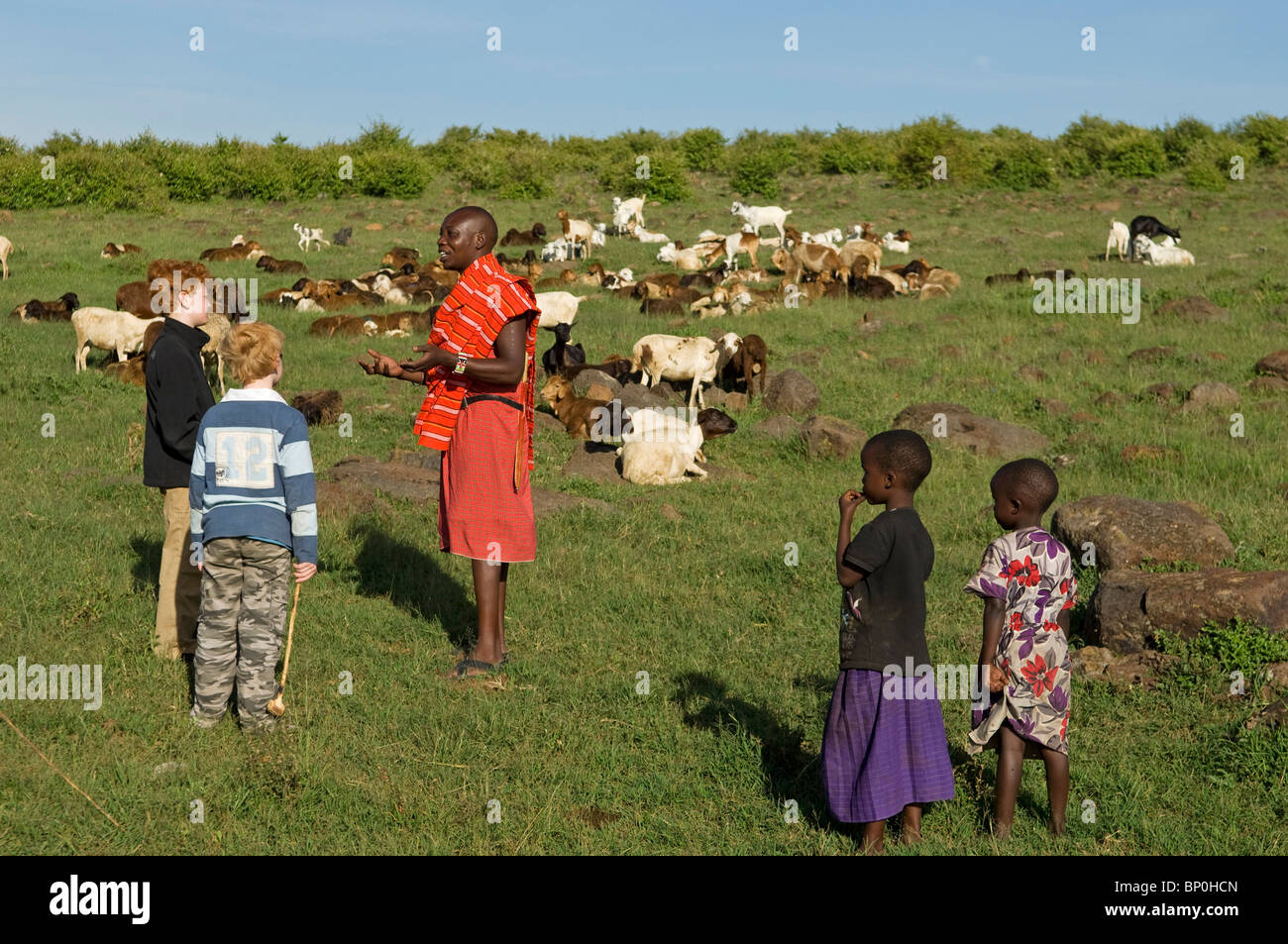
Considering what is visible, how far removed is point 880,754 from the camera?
3.95m

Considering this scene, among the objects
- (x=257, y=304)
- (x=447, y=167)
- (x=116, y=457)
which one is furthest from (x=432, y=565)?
(x=447, y=167)

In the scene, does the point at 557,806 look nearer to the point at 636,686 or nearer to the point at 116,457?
the point at 636,686

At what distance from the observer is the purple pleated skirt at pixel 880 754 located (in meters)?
3.96

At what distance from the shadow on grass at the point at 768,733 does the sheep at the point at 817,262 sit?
16.2m

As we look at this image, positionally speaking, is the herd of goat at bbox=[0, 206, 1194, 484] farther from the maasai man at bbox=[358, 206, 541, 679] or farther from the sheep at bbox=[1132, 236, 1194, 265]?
the maasai man at bbox=[358, 206, 541, 679]

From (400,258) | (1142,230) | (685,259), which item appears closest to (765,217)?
(685,259)

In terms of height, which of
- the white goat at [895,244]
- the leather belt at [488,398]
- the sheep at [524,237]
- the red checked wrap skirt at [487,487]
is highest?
the sheep at [524,237]

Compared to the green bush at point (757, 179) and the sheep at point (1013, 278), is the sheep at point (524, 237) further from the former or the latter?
the sheep at point (1013, 278)

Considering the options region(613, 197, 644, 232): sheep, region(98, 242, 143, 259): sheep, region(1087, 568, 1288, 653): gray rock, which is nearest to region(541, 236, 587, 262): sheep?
region(613, 197, 644, 232): sheep

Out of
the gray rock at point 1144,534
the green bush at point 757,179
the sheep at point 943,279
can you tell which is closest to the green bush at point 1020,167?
the green bush at point 757,179

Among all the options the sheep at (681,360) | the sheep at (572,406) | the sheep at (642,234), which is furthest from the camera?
the sheep at (642,234)

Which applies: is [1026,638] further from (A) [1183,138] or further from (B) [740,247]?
(A) [1183,138]

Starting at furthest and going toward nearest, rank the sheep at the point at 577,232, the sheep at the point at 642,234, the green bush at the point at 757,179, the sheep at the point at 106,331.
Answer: the green bush at the point at 757,179 < the sheep at the point at 642,234 < the sheep at the point at 577,232 < the sheep at the point at 106,331

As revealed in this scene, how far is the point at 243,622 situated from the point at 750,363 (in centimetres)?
914
